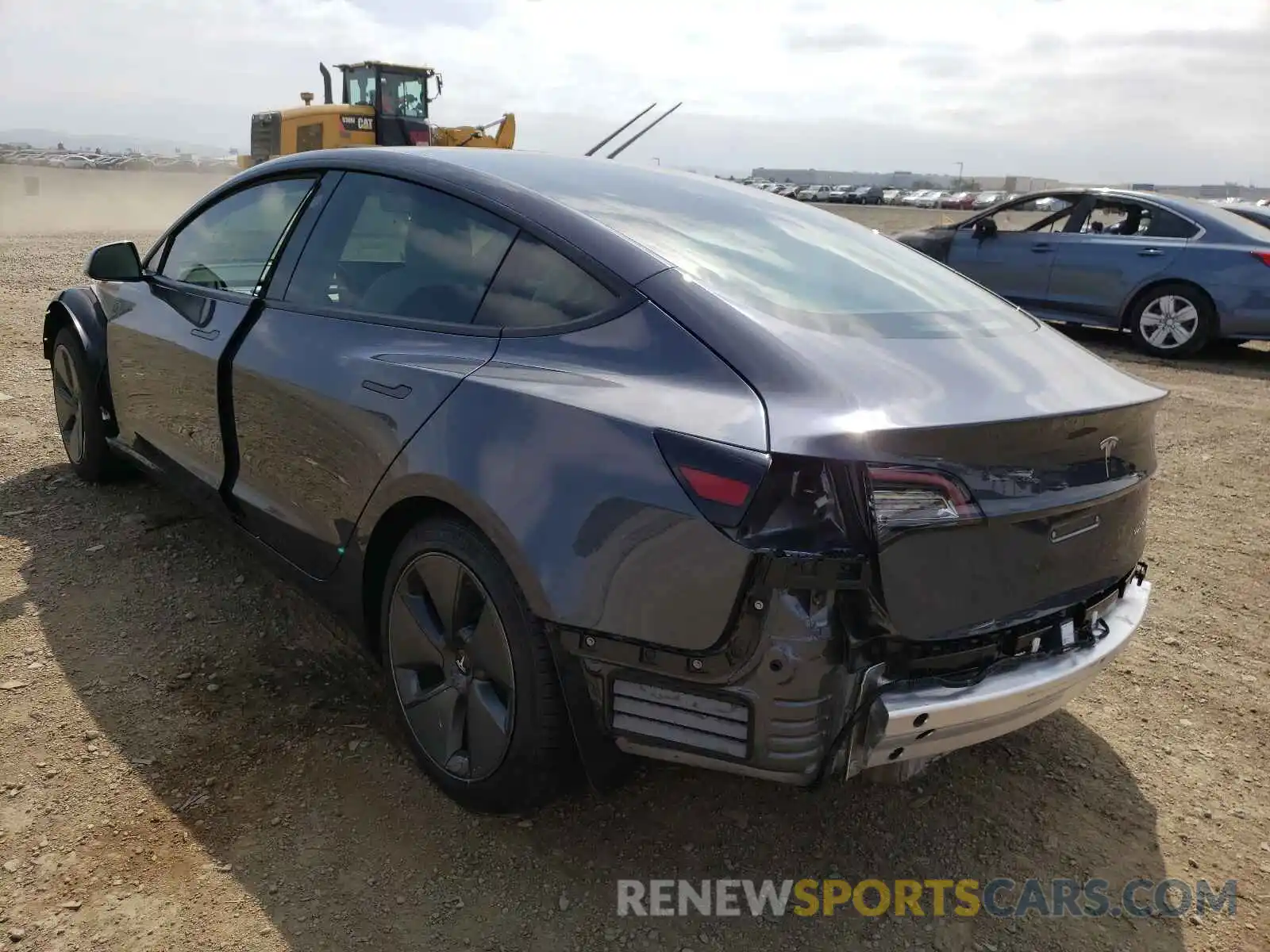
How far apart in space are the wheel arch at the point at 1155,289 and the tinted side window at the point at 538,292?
26.3 ft

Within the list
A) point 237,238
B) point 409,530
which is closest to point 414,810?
point 409,530

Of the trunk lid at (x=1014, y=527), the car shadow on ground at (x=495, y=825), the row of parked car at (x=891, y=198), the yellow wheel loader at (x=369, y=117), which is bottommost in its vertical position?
the car shadow on ground at (x=495, y=825)

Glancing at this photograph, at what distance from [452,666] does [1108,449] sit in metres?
1.62

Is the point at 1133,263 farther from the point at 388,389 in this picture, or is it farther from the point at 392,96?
the point at 392,96

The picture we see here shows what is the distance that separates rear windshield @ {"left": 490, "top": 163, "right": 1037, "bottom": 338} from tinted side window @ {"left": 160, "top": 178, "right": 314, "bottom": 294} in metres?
0.96

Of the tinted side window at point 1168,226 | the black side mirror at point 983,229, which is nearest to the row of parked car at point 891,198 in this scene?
the black side mirror at point 983,229

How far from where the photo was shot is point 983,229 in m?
9.62

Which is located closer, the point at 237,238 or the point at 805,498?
the point at 805,498

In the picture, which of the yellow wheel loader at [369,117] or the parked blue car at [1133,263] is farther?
the yellow wheel loader at [369,117]

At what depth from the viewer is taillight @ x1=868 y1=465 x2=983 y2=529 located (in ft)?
5.90

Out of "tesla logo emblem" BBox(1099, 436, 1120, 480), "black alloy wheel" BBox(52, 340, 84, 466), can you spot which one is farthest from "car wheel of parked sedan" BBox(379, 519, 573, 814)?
"black alloy wheel" BBox(52, 340, 84, 466)

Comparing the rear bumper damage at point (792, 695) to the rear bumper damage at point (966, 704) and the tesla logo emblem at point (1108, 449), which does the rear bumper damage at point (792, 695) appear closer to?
the rear bumper damage at point (966, 704)

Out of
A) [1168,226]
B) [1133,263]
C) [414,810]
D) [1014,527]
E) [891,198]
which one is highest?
[891,198]

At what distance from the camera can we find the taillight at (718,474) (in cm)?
179
